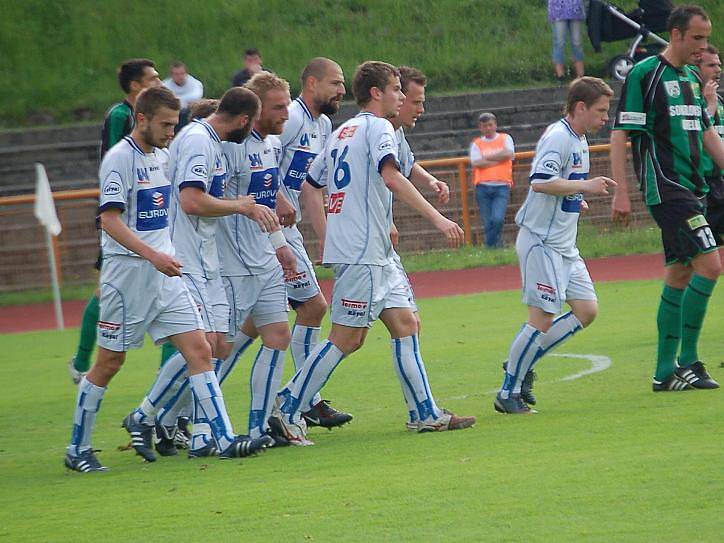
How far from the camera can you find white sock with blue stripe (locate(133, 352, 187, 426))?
7.90 metres

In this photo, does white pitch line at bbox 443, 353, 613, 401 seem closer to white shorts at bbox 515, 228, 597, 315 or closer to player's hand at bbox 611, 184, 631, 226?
white shorts at bbox 515, 228, 597, 315

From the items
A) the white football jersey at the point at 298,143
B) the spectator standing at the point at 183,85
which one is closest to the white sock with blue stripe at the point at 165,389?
the white football jersey at the point at 298,143

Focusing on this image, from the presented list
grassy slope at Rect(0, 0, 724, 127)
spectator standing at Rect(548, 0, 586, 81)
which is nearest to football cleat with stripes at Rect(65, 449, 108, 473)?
spectator standing at Rect(548, 0, 586, 81)

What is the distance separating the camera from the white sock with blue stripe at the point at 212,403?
7398mm

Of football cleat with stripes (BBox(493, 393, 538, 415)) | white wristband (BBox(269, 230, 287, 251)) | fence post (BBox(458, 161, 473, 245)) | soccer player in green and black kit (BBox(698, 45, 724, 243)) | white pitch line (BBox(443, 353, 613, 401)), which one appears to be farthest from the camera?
fence post (BBox(458, 161, 473, 245))

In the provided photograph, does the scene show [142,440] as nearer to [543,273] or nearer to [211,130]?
[211,130]

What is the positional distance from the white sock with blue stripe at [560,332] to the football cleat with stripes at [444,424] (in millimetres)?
1095

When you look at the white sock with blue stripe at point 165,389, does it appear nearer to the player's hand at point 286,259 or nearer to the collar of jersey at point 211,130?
the player's hand at point 286,259

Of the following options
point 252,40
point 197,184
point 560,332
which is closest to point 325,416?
point 560,332

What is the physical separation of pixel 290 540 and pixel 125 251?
105 inches

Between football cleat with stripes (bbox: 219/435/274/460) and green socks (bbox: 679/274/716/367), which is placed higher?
green socks (bbox: 679/274/716/367)

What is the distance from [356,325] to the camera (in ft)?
25.8

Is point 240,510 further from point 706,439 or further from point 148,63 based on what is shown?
point 148,63

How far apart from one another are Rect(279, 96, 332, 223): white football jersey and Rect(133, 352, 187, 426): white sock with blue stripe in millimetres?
1408
